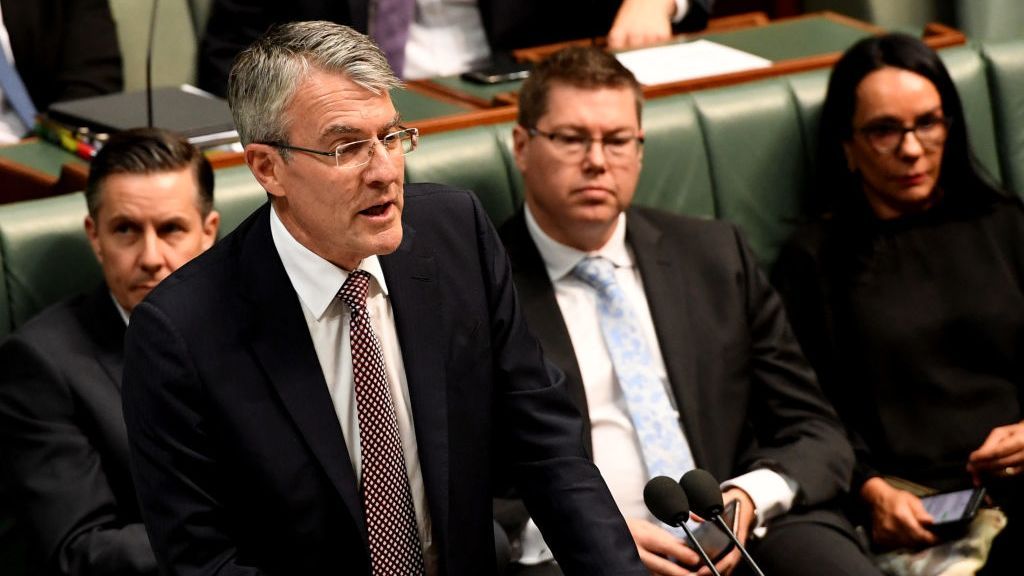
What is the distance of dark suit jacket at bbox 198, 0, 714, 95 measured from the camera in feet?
11.7

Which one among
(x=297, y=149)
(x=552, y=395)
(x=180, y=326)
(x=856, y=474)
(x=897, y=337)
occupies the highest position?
(x=297, y=149)

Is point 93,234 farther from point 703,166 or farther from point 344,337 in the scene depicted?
point 703,166

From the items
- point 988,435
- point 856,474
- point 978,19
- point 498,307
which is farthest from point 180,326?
point 978,19

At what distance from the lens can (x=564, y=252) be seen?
8.64 ft

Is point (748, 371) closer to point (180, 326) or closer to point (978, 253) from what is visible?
point (978, 253)

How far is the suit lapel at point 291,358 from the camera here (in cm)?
180

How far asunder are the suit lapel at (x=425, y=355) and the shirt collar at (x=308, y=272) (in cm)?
8

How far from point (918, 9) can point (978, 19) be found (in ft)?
0.66

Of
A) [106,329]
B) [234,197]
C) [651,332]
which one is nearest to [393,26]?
[234,197]

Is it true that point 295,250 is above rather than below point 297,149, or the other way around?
below

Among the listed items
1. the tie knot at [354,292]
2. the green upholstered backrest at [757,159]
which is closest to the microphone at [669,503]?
the tie knot at [354,292]

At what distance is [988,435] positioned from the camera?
112 inches

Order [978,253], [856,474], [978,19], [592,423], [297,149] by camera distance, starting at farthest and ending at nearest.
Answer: [978,19], [978,253], [856,474], [592,423], [297,149]

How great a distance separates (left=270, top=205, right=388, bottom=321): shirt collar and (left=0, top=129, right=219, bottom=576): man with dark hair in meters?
0.62
